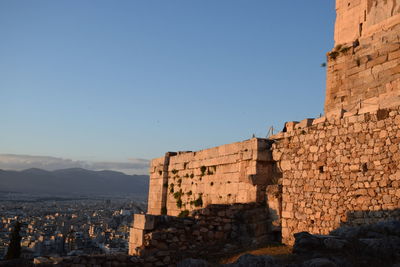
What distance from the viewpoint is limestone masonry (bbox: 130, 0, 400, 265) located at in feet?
31.2

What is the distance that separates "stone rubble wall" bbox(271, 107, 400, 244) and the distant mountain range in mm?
136455

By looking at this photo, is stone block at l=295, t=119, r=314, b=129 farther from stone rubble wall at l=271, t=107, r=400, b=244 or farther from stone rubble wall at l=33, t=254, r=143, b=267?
stone rubble wall at l=33, t=254, r=143, b=267

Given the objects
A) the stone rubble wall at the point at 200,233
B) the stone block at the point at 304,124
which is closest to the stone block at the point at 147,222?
the stone rubble wall at the point at 200,233

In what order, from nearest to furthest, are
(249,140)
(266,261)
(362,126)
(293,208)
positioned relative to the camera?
(266,261) < (362,126) < (293,208) < (249,140)

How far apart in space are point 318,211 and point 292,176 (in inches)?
52.1

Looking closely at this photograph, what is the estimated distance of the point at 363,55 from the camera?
11.8m

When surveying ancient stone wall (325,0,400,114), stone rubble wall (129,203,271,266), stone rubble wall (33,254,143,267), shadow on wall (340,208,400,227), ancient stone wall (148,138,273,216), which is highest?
ancient stone wall (325,0,400,114)

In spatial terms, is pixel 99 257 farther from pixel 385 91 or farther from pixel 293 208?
pixel 385 91

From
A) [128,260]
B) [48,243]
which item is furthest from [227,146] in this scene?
[48,243]

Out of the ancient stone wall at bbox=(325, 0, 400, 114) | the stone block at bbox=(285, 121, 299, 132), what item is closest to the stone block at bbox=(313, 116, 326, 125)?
the ancient stone wall at bbox=(325, 0, 400, 114)

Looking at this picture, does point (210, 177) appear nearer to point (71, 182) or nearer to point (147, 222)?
point (147, 222)

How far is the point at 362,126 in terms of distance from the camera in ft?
32.3

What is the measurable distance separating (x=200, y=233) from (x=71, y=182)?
159714 millimetres

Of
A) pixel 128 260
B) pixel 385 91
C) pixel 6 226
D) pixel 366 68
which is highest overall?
pixel 366 68
